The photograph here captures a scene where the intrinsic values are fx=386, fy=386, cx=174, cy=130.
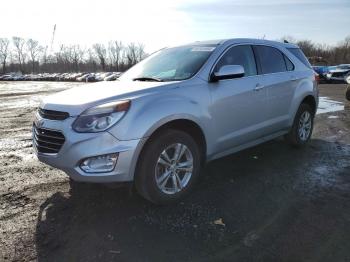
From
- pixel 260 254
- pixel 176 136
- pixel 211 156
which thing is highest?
pixel 176 136

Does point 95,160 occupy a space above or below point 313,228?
above

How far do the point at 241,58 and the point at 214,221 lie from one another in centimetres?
248

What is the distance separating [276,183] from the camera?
5082mm

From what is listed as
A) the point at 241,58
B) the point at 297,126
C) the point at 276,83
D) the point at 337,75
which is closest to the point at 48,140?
the point at 241,58

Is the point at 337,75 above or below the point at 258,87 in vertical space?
below

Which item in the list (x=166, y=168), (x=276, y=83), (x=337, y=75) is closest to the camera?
(x=166, y=168)

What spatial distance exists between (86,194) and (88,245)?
123 cm

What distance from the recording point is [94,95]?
4191 millimetres

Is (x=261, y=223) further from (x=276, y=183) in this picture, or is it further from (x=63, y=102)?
(x=63, y=102)

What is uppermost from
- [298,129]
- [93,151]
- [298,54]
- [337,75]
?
[298,54]

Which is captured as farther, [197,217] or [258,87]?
[258,87]

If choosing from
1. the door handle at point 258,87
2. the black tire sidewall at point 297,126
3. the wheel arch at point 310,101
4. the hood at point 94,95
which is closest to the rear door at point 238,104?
the door handle at point 258,87

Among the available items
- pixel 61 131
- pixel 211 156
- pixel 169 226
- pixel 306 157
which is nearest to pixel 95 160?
pixel 61 131

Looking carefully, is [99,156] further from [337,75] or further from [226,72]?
[337,75]
